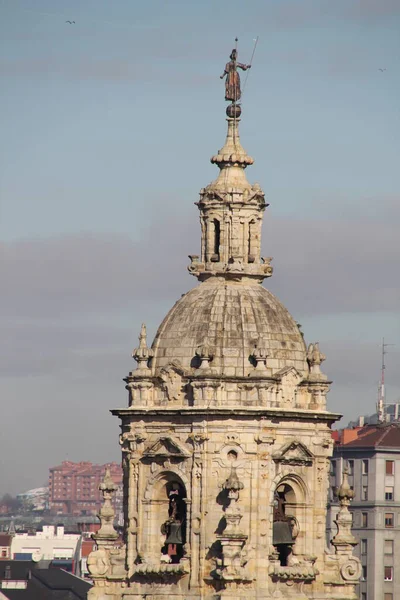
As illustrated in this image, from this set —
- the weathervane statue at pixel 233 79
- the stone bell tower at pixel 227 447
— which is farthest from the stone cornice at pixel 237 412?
the weathervane statue at pixel 233 79

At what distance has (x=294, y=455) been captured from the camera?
7788 centimetres

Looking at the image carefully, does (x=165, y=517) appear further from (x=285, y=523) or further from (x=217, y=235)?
(x=217, y=235)

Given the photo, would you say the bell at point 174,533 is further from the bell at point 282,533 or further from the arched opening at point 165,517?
the bell at point 282,533

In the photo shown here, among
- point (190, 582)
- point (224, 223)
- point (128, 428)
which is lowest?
point (190, 582)

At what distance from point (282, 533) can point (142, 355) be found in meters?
7.16

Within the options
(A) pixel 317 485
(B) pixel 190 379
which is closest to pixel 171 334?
(B) pixel 190 379

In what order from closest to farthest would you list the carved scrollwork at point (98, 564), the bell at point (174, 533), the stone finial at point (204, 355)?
the stone finial at point (204, 355), the bell at point (174, 533), the carved scrollwork at point (98, 564)

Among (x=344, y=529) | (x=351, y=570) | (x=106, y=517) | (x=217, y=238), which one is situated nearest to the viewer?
(x=351, y=570)

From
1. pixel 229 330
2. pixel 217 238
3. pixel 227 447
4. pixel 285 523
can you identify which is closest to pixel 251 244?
pixel 217 238

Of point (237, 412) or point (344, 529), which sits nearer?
point (237, 412)

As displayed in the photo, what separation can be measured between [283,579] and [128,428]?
6.88m

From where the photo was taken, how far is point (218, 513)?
251 feet

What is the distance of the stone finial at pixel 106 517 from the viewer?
7925cm

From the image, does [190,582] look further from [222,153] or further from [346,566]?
[222,153]
